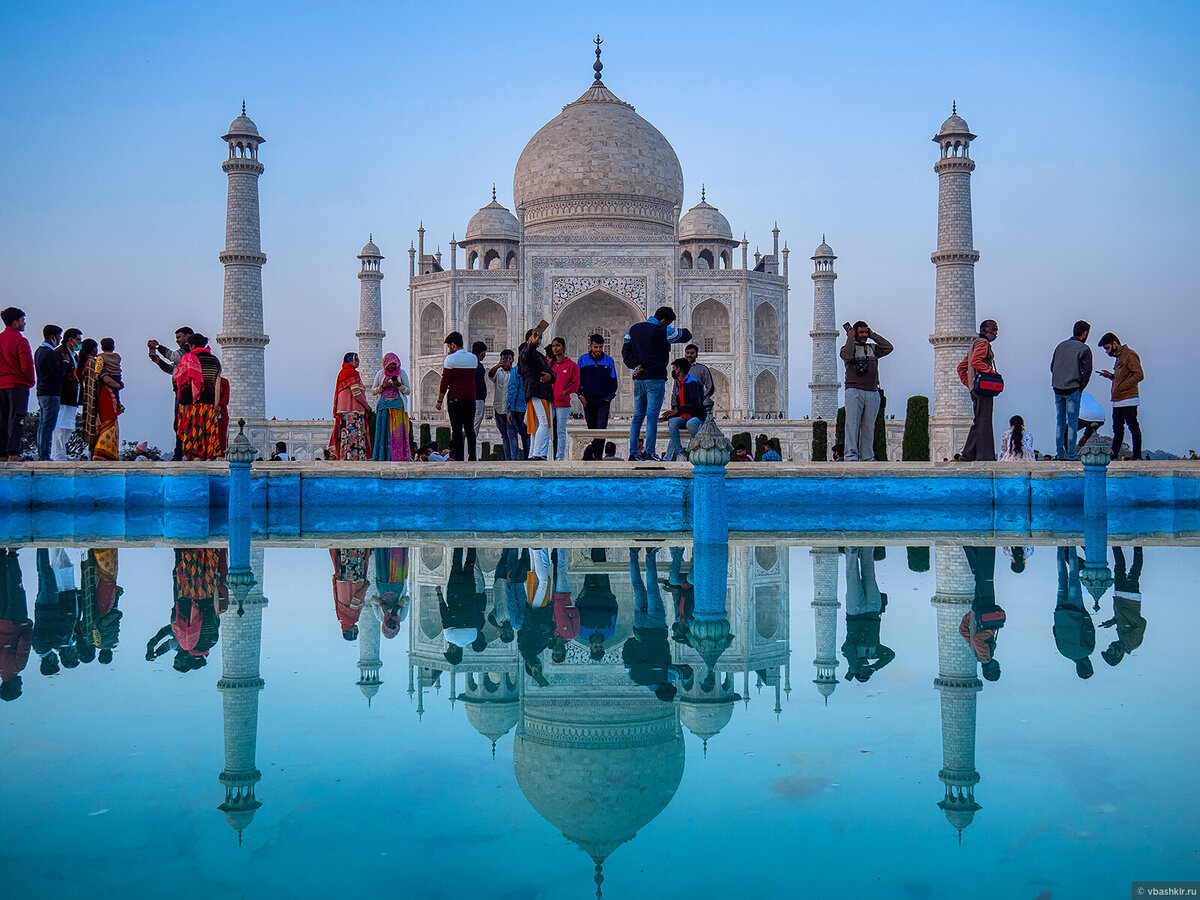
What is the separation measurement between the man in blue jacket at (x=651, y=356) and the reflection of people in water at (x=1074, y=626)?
11.2 ft

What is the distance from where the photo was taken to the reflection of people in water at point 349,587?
3.33m

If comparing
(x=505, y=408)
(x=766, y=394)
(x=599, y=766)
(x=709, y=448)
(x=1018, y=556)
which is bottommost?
(x=599, y=766)

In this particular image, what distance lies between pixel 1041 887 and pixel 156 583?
11.8ft

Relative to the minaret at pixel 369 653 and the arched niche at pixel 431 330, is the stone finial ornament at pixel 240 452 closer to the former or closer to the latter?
the minaret at pixel 369 653

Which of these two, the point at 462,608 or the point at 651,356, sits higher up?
the point at 651,356

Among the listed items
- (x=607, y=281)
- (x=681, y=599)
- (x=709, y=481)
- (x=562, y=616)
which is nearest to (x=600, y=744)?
(x=562, y=616)

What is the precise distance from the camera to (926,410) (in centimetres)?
1641

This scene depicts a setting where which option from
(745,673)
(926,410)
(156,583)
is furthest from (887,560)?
(926,410)

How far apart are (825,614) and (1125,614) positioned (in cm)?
93

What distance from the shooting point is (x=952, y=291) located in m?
20.9

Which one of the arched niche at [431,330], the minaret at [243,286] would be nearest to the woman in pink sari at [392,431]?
the minaret at [243,286]

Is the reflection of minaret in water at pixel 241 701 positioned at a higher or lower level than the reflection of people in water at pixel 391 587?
lower

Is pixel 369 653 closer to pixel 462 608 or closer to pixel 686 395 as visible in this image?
pixel 462 608

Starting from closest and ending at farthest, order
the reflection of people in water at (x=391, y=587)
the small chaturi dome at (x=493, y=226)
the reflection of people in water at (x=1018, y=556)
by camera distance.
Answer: the reflection of people in water at (x=391, y=587), the reflection of people in water at (x=1018, y=556), the small chaturi dome at (x=493, y=226)
